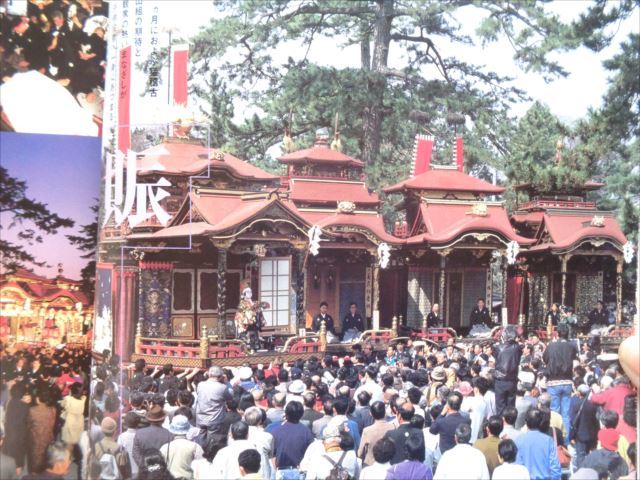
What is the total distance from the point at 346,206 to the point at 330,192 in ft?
0.98

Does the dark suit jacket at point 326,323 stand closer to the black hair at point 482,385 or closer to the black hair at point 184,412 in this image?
the black hair at point 482,385

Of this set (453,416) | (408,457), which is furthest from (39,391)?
(453,416)

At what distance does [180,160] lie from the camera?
936 centimetres

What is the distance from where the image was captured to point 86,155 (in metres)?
6.59

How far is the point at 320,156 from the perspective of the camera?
10953mm

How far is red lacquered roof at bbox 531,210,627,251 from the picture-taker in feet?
36.5

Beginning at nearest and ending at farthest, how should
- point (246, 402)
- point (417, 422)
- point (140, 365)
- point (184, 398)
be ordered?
point (417, 422) < point (246, 402) < point (184, 398) < point (140, 365)

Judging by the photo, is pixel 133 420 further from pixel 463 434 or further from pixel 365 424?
pixel 463 434

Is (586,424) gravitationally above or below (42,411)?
below

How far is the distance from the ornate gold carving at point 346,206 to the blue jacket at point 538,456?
5.15m

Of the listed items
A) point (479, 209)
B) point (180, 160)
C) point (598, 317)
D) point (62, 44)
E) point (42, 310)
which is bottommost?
point (598, 317)

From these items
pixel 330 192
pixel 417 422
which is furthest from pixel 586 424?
pixel 330 192

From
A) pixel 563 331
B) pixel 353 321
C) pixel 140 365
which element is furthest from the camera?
pixel 353 321

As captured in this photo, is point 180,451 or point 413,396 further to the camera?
point 413,396
